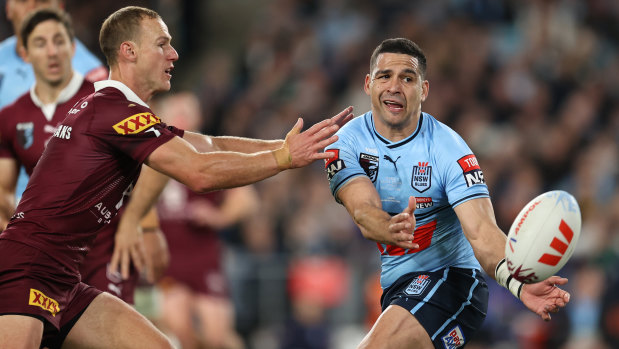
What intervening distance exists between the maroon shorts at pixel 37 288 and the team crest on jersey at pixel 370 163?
187cm

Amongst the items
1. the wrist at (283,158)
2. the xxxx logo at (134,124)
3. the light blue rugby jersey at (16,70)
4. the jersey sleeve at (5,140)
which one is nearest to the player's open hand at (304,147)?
the wrist at (283,158)

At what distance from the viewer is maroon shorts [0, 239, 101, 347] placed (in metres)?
5.09

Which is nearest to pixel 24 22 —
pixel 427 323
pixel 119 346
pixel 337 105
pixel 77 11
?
pixel 119 346

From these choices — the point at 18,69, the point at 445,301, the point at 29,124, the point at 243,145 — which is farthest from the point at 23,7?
the point at 445,301

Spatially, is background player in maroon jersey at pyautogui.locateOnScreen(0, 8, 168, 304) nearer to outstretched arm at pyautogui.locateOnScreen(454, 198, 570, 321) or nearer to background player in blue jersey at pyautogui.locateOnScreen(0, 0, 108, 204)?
background player in blue jersey at pyautogui.locateOnScreen(0, 0, 108, 204)

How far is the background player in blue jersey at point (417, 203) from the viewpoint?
5508 mm

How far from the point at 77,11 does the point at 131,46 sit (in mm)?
10697

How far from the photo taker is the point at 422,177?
5789 mm

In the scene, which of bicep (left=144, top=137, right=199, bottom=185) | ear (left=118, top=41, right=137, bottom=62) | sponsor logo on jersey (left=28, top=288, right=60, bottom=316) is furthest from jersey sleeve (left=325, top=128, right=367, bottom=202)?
sponsor logo on jersey (left=28, top=288, right=60, bottom=316)

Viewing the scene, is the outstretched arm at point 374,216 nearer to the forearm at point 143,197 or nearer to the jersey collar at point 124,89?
the jersey collar at point 124,89

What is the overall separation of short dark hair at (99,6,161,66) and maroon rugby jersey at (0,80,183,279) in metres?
0.38

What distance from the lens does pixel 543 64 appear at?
14352mm

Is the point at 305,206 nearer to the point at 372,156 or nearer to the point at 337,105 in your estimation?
→ the point at 337,105

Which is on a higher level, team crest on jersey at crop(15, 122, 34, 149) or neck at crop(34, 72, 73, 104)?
neck at crop(34, 72, 73, 104)
